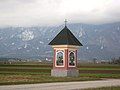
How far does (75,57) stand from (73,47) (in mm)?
1347

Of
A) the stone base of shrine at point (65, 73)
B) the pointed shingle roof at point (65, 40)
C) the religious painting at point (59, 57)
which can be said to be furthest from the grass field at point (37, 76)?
the pointed shingle roof at point (65, 40)

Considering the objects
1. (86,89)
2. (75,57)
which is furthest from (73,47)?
(86,89)

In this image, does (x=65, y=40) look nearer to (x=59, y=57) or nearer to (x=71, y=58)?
(x=59, y=57)

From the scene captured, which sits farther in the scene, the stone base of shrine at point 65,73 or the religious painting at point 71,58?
the religious painting at point 71,58

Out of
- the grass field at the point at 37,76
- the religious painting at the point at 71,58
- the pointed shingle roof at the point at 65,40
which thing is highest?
the pointed shingle roof at the point at 65,40

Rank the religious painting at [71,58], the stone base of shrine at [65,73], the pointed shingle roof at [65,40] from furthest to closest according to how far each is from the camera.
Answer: the religious painting at [71,58], the pointed shingle roof at [65,40], the stone base of shrine at [65,73]

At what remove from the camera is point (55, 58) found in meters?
51.9

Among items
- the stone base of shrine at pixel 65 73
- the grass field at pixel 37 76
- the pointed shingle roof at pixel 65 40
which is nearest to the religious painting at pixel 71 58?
the stone base of shrine at pixel 65 73

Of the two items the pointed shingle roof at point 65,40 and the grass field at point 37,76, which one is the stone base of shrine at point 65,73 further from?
the pointed shingle roof at point 65,40

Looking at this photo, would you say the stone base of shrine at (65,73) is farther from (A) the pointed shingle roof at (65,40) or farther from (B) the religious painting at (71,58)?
(A) the pointed shingle roof at (65,40)

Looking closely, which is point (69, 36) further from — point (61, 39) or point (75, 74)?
point (75, 74)

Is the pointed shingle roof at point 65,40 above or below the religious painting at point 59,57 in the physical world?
above

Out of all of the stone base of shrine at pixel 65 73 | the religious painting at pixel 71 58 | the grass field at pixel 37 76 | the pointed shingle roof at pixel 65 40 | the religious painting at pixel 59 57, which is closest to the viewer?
the grass field at pixel 37 76

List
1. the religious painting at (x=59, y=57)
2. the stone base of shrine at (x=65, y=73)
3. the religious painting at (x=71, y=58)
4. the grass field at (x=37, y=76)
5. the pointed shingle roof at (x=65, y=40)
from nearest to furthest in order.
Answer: the grass field at (x=37, y=76) → the stone base of shrine at (x=65, y=73) → the pointed shingle roof at (x=65, y=40) → the religious painting at (x=59, y=57) → the religious painting at (x=71, y=58)
